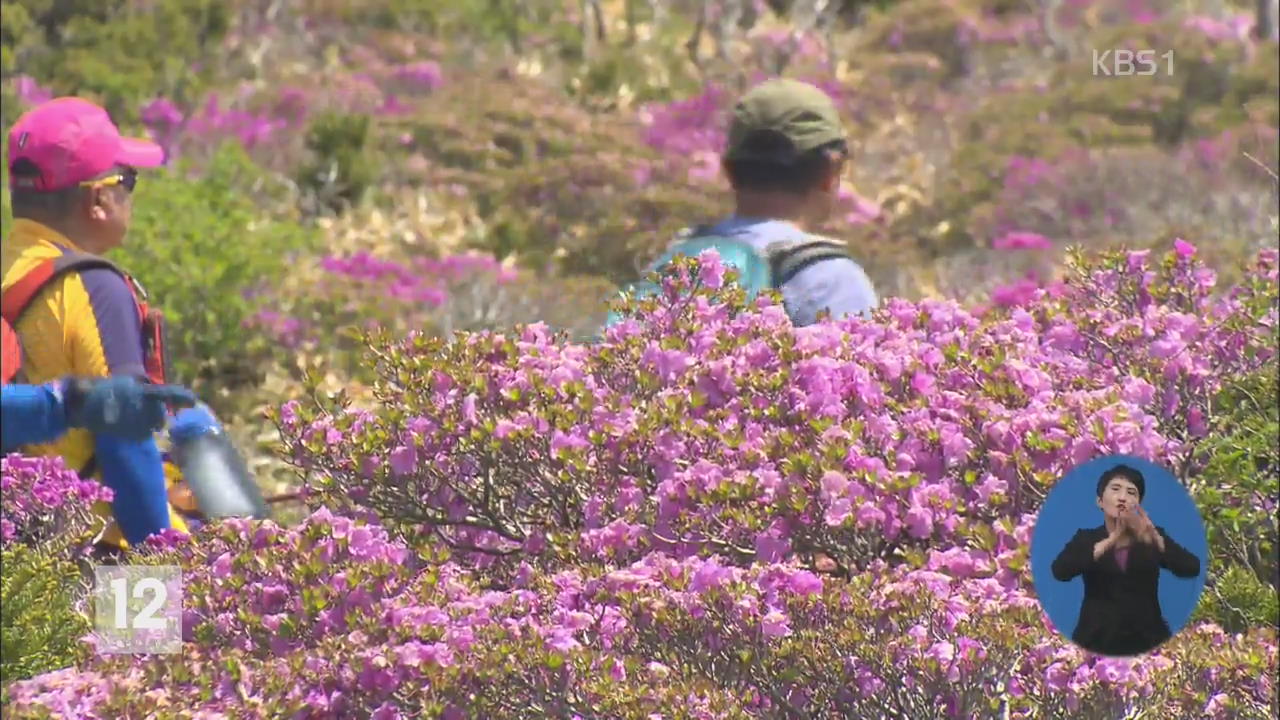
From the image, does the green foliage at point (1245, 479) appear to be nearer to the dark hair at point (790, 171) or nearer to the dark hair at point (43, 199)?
the dark hair at point (790, 171)

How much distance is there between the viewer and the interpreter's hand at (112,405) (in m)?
3.76

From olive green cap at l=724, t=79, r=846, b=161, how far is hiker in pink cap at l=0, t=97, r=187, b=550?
1.37m

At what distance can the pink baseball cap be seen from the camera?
4.41m

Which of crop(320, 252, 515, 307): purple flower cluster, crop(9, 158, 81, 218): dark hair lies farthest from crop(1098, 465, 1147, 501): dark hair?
crop(320, 252, 515, 307): purple flower cluster

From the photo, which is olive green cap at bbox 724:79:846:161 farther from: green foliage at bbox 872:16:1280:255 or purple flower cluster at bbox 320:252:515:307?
green foliage at bbox 872:16:1280:255

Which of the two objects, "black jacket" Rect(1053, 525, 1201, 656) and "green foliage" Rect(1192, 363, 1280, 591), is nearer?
"black jacket" Rect(1053, 525, 1201, 656)

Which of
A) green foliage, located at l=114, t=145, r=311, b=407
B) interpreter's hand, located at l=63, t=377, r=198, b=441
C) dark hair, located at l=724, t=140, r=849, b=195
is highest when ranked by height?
green foliage, located at l=114, t=145, r=311, b=407

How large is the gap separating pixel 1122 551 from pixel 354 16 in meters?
18.6

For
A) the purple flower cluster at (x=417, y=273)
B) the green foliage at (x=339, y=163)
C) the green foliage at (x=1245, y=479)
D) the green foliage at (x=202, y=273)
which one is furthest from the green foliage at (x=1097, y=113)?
the green foliage at (x=1245, y=479)

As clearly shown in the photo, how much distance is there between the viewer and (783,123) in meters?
4.76

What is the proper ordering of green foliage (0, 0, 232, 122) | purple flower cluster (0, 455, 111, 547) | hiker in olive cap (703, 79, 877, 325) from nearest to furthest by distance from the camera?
purple flower cluster (0, 455, 111, 547), hiker in olive cap (703, 79, 877, 325), green foliage (0, 0, 232, 122)

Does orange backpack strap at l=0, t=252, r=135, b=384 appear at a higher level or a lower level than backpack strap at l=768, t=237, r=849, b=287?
lower

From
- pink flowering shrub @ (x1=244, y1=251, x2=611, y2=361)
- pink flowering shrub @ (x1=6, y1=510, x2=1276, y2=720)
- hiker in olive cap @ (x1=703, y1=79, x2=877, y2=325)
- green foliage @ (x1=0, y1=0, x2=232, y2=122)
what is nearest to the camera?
pink flowering shrub @ (x1=6, y1=510, x2=1276, y2=720)

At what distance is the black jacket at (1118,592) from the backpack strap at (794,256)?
123cm
